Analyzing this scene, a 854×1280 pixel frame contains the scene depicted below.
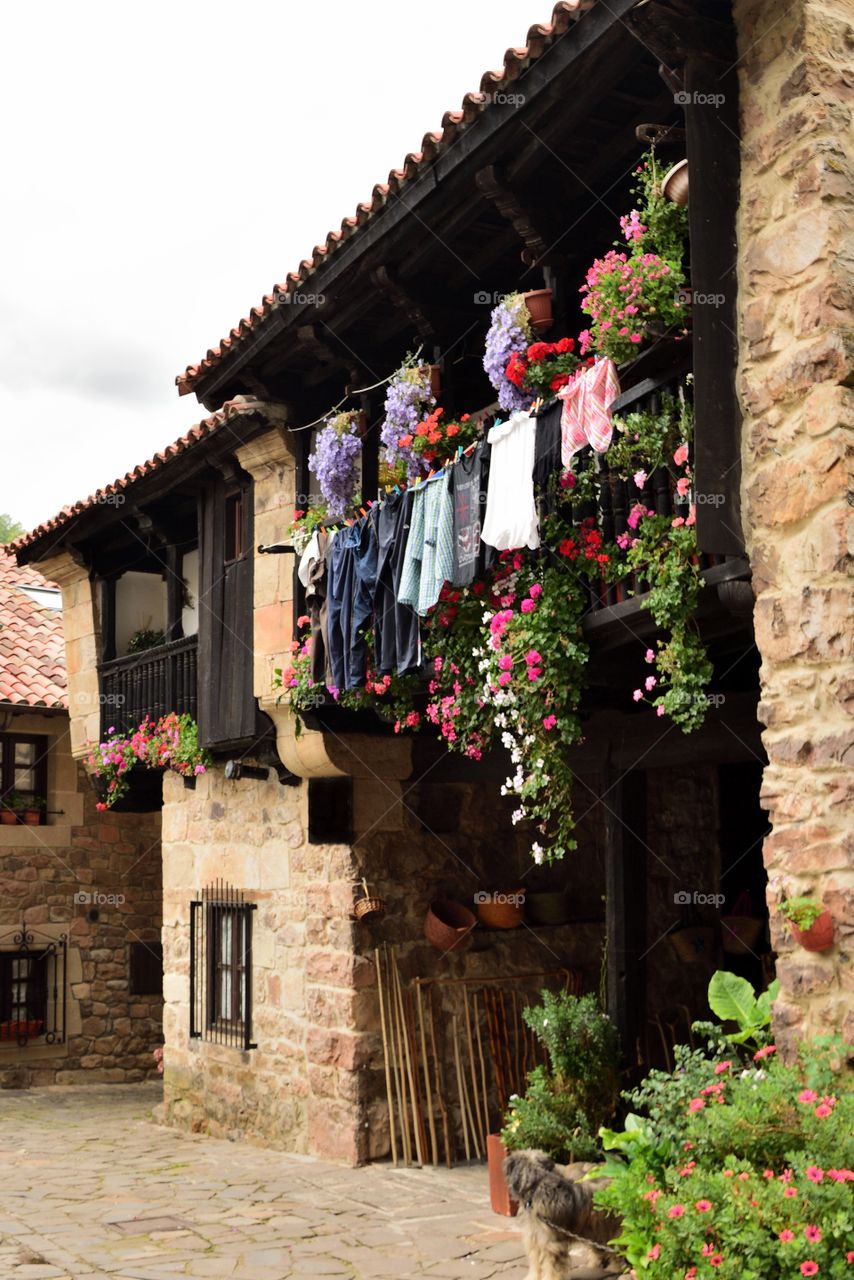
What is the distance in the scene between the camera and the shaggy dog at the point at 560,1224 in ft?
20.2

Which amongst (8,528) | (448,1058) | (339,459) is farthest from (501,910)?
(8,528)

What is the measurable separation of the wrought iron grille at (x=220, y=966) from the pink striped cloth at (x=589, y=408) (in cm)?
597

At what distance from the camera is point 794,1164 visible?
4.68 metres

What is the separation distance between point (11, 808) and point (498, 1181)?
9.43 metres

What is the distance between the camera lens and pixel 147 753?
495 inches

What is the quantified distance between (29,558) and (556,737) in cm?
906

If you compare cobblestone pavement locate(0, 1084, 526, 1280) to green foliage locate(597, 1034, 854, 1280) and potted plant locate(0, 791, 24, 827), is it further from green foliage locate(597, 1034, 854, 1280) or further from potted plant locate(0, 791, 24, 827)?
potted plant locate(0, 791, 24, 827)

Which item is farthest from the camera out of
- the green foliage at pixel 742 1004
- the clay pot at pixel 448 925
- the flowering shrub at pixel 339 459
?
the clay pot at pixel 448 925

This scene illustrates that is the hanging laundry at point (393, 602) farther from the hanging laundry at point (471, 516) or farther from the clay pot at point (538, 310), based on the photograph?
the clay pot at point (538, 310)

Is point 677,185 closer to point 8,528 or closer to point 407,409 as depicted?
point 407,409

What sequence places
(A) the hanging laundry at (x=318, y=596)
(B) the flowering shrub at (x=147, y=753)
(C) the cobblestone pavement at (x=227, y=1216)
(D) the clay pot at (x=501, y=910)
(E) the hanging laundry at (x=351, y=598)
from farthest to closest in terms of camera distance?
(B) the flowering shrub at (x=147, y=753), (D) the clay pot at (x=501, y=910), (A) the hanging laundry at (x=318, y=596), (E) the hanging laundry at (x=351, y=598), (C) the cobblestone pavement at (x=227, y=1216)

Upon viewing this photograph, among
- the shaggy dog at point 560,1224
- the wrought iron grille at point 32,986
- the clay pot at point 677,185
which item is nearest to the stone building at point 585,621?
the clay pot at point 677,185

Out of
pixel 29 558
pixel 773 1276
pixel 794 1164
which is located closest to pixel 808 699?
pixel 794 1164

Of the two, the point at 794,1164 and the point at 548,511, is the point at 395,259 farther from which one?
the point at 794,1164
